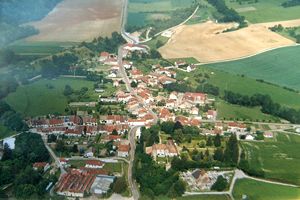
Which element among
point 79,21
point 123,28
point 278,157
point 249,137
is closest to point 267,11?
point 123,28

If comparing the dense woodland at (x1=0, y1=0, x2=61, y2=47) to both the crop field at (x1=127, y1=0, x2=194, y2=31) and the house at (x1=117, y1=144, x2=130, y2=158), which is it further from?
the house at (x1=117, y1=144, x2=130, y2=158)

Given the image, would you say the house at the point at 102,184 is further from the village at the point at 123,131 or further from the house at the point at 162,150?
the house at the point at 162,150

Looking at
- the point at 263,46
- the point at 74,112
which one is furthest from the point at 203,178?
the point at 263,46

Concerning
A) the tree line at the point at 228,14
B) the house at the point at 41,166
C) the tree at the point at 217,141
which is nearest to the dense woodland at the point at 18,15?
the tree line at the point at 228,14

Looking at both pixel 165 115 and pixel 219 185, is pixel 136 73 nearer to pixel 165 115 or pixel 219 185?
pixel 165 115

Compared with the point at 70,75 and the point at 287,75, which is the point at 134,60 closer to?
the point at 70,75
